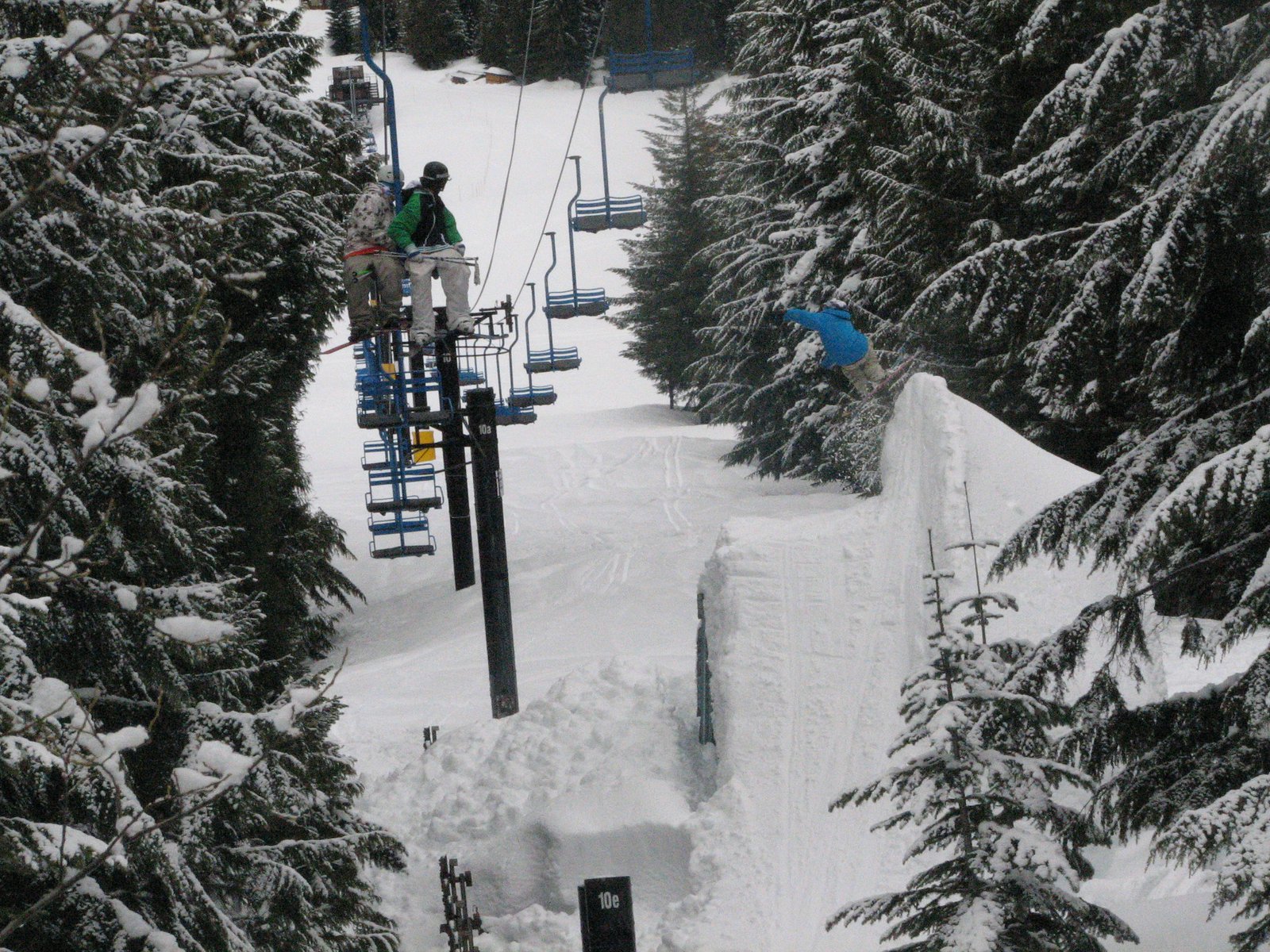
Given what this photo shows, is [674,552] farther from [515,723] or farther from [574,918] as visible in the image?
[574,918]

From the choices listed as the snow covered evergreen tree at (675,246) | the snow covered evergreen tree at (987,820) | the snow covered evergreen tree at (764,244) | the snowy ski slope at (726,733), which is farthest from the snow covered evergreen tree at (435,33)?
the snow covered evergreen tree at (987,820)

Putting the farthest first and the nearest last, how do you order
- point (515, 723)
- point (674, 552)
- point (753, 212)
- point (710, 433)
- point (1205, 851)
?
point (710, 433)
point (753, 212)
point (674, 552)
point (515, 723)
point (1205, 851)

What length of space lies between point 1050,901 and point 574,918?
4.77 meters

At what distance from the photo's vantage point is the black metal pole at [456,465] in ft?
44.0

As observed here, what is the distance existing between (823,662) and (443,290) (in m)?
4.85

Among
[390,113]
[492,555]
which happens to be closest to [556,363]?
[390,113]

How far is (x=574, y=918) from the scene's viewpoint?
8961 millimetres

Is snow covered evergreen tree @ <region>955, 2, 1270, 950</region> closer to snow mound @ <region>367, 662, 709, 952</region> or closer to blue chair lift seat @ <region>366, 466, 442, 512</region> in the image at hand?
snow mound @ <region>367, 662, 709, 952</region>

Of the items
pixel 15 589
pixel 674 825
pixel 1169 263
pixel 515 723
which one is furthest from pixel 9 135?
pixel 515 723

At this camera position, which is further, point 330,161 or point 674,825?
point 330,161

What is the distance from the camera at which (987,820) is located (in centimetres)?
493

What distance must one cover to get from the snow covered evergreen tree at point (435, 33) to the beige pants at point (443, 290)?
1783 inches

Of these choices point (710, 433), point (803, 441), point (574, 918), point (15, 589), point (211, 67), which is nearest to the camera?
point (211, 67)

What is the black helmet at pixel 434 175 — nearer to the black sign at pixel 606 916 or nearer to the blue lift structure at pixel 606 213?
the blue lift structure at pixel 606 213
